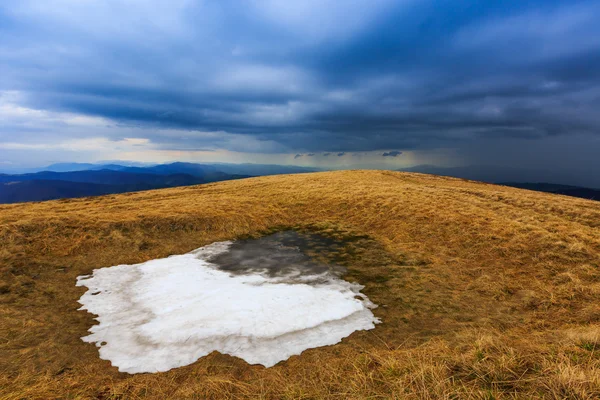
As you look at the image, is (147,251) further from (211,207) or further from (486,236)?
(486,236)

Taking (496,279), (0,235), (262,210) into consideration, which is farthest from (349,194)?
(0,235)

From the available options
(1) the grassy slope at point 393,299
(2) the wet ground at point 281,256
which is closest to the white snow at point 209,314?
(1) the grassy slope at point 393,299

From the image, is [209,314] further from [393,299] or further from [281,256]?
[393,299]

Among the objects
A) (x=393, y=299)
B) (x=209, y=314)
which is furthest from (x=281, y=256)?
(x=393, y=299)

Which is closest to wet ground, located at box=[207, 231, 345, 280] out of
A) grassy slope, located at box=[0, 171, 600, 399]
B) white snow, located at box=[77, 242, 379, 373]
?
white snow, located at box=[77, 242, 379, 373]

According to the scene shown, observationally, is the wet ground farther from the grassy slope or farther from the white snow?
the grassy slope

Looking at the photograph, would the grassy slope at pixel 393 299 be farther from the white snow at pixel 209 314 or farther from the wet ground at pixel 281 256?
the wet ground at pixel 281 256
